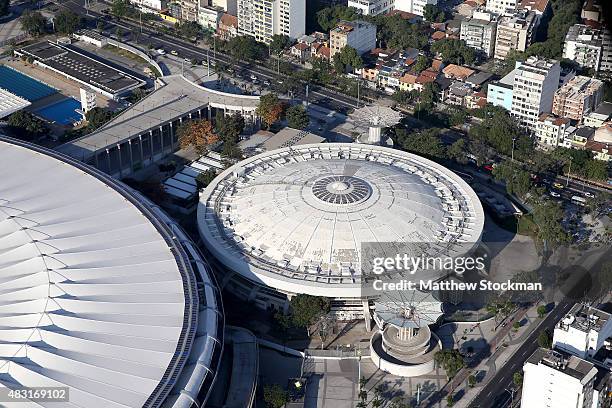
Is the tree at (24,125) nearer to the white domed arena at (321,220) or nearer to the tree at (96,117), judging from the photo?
the tree at (96,117)

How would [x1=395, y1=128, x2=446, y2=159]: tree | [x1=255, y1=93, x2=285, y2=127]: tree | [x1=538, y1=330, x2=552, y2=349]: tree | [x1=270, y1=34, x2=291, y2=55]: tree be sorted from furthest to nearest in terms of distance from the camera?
[x1=270, y1=34, x2=291, y2=55]: tree → [x1=255, y1=93, x2=285, y2=127]: tree → [x1=395, y1=128, x2=446, y2=159]: tree → [x1=538, y1=330, x2=552, y2=349]: tree

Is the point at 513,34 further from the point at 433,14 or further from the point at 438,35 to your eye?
the point at 433,14

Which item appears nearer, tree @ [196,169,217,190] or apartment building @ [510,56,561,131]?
tree @ [196,169,217,190]

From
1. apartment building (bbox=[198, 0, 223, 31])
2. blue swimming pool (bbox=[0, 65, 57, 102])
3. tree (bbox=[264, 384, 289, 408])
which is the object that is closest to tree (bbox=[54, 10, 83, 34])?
→ blue swimming pool (bbox=[0, 65, 57, 102])

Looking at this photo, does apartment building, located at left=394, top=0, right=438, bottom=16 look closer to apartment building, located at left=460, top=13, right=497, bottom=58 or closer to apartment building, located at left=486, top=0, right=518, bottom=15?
apartment building, located at left=486, top=0, right=518, bottom=15

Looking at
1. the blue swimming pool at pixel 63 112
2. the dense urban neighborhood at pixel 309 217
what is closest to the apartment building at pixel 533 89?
the dense urban neighborhood at pixel 309 217

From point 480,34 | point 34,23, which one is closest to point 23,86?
point 34,23

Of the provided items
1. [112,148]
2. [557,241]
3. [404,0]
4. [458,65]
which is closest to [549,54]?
[458,65]

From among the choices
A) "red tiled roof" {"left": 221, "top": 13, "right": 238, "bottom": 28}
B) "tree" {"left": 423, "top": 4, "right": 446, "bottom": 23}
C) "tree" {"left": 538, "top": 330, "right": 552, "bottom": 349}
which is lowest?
"tree" {"left": 538, "top": 330, "right": 552, "bottom": 349}
